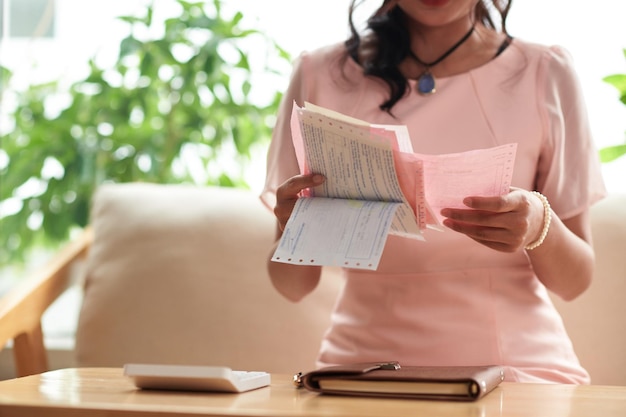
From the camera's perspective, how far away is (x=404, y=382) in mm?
919

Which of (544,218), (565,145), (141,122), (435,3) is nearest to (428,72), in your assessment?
(435,3)

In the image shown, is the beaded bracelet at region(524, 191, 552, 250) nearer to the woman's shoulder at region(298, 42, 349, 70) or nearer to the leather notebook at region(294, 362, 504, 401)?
the leather notebook at region(294, 362, 504, 401)

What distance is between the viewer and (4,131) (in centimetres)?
236

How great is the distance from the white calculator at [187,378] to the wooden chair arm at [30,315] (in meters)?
0.76

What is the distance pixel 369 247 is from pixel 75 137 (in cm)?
146

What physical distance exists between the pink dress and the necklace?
0.5 inches

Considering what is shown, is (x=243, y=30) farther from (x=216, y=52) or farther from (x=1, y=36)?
(x=1, y=36)

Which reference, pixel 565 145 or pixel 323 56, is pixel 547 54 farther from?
pixel 323 56

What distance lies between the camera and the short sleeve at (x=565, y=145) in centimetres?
143

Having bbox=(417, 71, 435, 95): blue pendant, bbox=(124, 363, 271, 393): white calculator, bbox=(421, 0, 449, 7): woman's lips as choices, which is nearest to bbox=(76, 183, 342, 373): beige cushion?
bbox=(417, 71, 435, 95): blue pendant

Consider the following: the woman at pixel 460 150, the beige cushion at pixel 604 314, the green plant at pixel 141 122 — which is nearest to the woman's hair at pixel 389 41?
the woman at pixel 460 150

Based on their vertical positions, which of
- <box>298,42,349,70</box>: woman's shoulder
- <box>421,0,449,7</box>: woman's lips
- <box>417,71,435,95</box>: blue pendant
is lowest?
<box>417,71,435,95</box>: blue pendant

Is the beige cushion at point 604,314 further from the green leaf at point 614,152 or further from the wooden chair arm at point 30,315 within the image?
the wooden chair arm at point 30,315

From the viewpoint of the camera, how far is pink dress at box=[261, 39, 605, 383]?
136 cm
